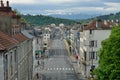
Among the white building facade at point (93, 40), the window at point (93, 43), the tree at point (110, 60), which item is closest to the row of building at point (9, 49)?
the tree at point (110, 60)

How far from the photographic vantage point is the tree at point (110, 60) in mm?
49344

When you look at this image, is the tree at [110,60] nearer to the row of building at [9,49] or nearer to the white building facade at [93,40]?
the row of building at [9,49]

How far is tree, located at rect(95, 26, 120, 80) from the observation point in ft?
162

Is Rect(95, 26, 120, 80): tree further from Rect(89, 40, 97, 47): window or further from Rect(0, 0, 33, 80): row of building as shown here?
Rect(89, 40, 97, 47): window

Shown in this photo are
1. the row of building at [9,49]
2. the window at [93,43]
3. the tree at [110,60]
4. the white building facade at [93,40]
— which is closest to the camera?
the row of building at [9,49]

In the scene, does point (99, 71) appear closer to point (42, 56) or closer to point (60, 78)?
point (60, 78)

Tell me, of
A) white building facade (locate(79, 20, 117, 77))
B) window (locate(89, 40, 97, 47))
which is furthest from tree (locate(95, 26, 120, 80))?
window (locate(89, 40, 97, 47))

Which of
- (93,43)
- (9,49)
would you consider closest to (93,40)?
(93,43)

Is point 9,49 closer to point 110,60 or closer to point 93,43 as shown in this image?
point 110,60

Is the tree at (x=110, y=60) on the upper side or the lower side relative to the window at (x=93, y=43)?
upper

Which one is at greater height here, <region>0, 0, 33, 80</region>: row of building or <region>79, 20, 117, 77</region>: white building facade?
<region>0, 0, 33, 80</region>: row of building

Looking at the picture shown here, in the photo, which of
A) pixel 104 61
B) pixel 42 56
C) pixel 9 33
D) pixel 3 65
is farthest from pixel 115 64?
pixel 42 56

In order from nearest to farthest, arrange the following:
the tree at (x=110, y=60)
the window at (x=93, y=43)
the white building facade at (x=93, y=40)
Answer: the tree at (x=110, y=60) < the white building facade at (x=93, y=40) < the window at (x=93, y=43)

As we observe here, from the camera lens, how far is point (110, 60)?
51.2m
